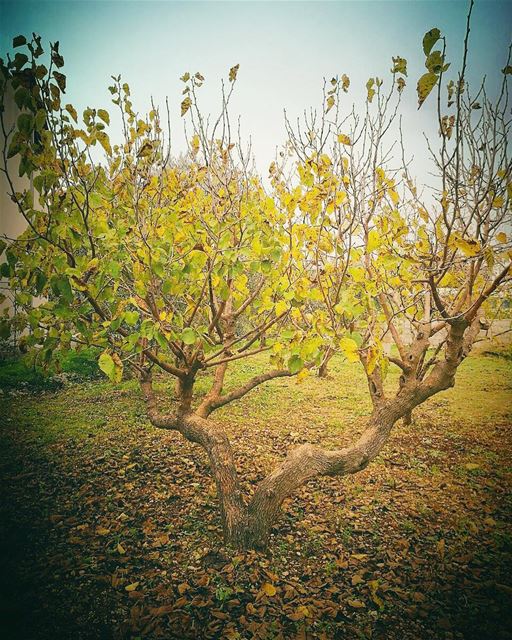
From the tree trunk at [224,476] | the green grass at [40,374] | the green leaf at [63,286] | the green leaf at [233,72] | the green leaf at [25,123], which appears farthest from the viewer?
the green grass at [40,374]

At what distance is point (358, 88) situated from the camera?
13.2ft

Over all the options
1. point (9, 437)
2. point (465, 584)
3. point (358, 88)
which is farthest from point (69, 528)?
point (358, 88)

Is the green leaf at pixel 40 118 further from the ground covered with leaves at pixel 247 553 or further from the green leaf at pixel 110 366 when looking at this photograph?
the ground covered with leaves at pixel 247 553

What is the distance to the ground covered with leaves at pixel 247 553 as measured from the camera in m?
2.50

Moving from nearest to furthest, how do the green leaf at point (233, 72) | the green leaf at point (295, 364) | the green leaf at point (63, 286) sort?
1. the green leaf at point (63, 286)
2. the green leaf at point (295, 364)
3. the green leaf at point (233, 72)

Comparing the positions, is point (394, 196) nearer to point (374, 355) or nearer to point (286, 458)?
point (374, 355)

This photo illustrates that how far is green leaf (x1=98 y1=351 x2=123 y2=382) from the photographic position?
7.39 feet

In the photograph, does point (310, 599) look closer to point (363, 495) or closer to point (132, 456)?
point (363, 495)

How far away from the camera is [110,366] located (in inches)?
89.3

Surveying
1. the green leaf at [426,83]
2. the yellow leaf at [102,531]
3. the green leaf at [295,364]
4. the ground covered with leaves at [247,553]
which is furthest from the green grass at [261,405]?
the green leaf at [426,83]

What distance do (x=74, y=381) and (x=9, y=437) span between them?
332cm

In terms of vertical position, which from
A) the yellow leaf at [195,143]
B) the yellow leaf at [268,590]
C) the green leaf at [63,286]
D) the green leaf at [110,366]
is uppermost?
the yellow leaf at [195,143]

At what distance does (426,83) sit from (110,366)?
252cm

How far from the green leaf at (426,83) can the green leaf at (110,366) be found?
97.0 inches
